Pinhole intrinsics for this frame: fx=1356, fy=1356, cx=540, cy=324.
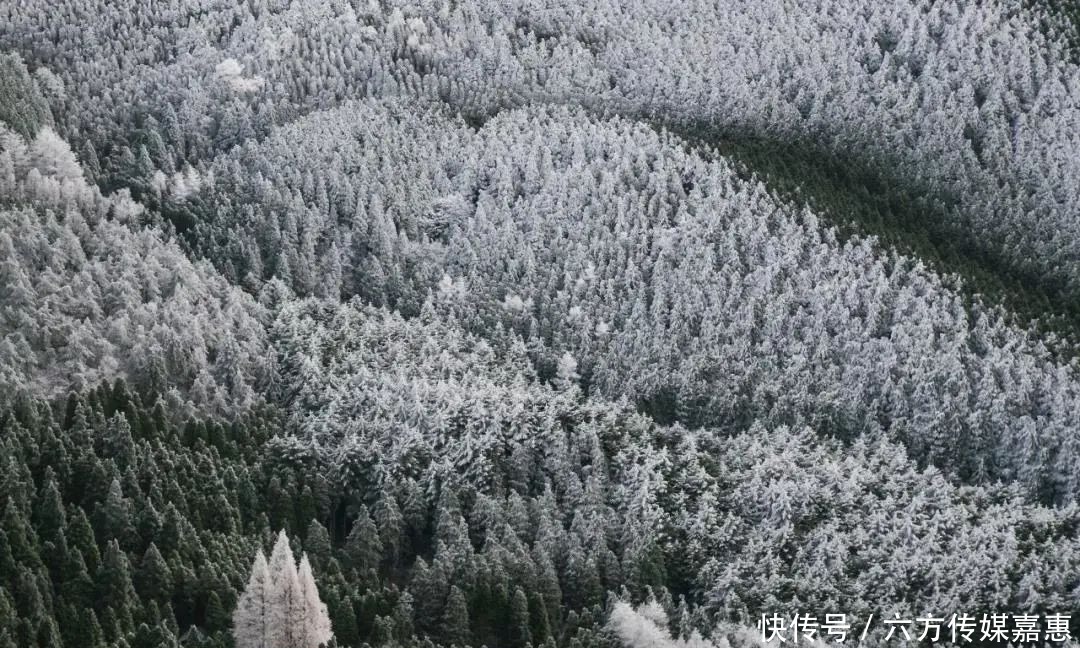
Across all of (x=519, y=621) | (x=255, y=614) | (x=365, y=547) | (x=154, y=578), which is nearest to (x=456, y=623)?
(x=519, y=621)

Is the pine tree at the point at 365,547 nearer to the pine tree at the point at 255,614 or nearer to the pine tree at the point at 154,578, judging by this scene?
the pine tree at the point at 154,578

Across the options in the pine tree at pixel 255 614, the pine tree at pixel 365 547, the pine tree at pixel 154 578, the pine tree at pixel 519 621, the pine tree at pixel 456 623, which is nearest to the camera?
the pine tree at pixel 255 614

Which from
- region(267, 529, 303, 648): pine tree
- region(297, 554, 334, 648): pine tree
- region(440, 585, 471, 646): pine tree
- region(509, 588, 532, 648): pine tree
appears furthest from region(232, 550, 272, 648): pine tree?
region(509, 588, 532, 648): pine tree

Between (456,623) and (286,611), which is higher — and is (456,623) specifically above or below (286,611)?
above

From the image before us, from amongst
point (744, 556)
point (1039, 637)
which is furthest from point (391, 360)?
point (1039, 637)

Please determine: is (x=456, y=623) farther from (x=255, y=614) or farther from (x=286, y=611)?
(x=255, y=614)

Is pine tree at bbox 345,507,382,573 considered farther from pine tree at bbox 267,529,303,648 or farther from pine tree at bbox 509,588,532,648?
pine tree at bbox 267,529,303,648

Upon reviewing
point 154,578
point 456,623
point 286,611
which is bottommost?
point 286,611

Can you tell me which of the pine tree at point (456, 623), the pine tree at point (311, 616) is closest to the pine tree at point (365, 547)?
the pine tree at point (456, 623)

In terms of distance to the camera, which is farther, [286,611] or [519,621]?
[519,621]

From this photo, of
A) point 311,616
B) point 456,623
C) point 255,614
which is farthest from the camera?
point 456,623

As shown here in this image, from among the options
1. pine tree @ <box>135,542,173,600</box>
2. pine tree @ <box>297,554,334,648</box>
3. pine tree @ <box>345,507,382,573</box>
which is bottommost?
pine tree @ <box>297,554,334,648</box>
